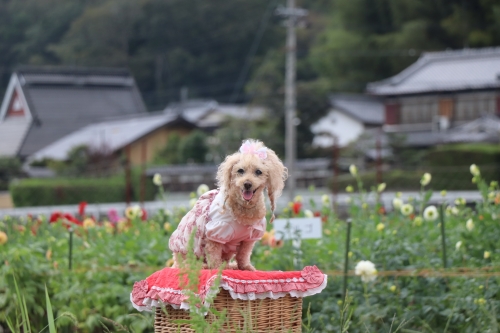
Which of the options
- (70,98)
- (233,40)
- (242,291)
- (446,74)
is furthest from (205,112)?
(242,291)

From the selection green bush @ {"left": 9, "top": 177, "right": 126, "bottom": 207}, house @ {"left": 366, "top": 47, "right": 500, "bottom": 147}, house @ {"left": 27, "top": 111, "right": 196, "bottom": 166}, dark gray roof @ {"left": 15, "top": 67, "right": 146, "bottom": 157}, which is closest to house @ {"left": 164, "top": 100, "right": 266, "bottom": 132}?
house @ {"left": 27, "top": 111, "right": 196, "bottom": 166}

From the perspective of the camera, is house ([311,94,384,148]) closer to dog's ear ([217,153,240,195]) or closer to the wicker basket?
dog's ear ([217,153,240,195])

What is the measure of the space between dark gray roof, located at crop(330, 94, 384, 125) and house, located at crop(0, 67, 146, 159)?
8.53 meters

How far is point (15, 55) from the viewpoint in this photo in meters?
37.7

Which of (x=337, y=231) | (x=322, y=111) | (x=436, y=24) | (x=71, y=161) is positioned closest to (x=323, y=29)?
(x=436, y=24)

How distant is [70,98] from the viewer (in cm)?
3397

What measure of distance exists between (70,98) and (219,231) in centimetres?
3222

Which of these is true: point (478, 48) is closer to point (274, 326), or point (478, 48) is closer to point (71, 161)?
point (71, 161)

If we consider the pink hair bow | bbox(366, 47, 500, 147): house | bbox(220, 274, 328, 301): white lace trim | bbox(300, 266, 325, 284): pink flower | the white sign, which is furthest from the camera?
bbox(366, 47, 500, 147): house

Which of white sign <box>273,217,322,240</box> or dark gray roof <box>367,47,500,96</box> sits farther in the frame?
dark gray roof <box>367,47,500,96</box>

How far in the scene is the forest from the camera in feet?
108

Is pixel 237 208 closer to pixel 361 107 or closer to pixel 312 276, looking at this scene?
pixel 312 276

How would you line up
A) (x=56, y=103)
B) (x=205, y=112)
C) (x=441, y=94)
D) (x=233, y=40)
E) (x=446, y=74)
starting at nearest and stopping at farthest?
(x=441, y=94) → (x=446, y=74) → (x=56, y=103) → (x=205, y=112) → (x=233, y=40)

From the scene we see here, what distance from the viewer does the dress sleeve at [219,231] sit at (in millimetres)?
2820
